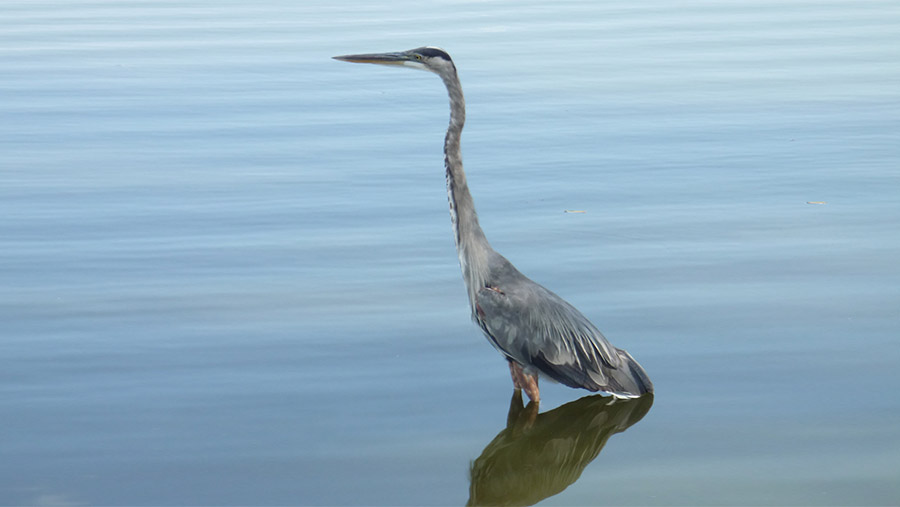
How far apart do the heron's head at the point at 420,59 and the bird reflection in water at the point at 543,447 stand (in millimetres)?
1733

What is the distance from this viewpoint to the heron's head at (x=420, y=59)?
6.21m


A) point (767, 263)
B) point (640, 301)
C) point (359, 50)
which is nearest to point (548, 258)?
point (640, 301)

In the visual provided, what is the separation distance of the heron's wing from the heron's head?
130 centimetres

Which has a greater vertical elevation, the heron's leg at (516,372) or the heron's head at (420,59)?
the heron's head at (420,59)

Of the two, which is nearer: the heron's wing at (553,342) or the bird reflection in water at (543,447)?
the bird reflection in water at (543,447)

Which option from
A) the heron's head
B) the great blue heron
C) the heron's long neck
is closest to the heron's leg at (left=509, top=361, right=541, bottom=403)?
the great blue heron

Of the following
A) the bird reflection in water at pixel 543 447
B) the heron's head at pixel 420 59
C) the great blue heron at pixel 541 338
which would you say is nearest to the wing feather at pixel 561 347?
the great blue heron at pixel 541 338

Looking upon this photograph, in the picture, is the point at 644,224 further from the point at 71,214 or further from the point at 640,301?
the point at 71,214

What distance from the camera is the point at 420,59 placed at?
6.30 metres

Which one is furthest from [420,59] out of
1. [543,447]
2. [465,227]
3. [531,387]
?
[543,447]

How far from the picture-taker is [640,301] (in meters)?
6.92

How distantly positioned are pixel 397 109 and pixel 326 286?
Answer: 5.12 meters

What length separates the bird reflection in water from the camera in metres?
5.04

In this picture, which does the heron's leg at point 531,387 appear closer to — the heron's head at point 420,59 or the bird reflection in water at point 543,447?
the bird reflection in water at point 543,447
